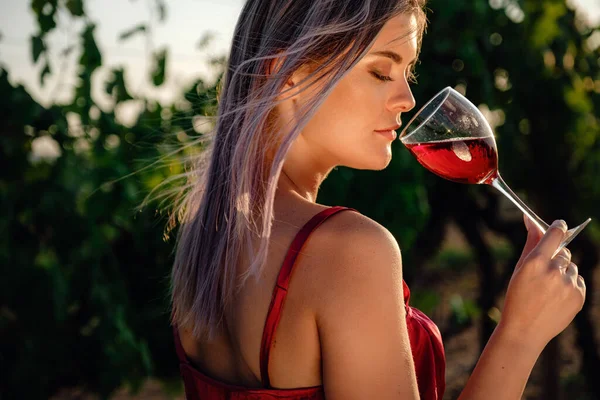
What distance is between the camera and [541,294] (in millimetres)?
1496

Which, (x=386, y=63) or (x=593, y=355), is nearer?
(x=386, y=63)

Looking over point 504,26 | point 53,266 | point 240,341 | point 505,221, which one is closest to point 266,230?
point 240,341

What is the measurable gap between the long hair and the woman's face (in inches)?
1.3

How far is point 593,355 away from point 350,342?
4.06 metres

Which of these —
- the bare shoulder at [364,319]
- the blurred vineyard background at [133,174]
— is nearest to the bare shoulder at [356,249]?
the bare shoulder at [364,319]

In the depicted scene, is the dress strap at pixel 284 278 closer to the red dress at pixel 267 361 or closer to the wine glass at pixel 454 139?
the red dress at pixel 267 361

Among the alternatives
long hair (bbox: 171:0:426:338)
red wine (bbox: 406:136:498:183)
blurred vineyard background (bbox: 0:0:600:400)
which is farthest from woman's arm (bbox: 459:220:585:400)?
blurred vineyard background (bbox: 0:0:600:400)

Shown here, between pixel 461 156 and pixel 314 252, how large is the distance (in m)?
0.45

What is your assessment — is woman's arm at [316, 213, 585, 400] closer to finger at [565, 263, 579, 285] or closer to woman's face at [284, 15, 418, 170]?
woman's face at [284, 15, 418, 170]

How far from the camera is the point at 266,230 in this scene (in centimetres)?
148

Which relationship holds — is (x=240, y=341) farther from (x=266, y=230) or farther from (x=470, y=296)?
(x=470, y=296)

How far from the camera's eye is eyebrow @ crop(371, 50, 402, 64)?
1.54 meters

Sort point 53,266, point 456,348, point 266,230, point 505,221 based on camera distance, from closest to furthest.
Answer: point 266,230 < point 53,266 < point 505,221 < point 456,348

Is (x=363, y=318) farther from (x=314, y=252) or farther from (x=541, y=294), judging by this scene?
(x=541, y=294)
